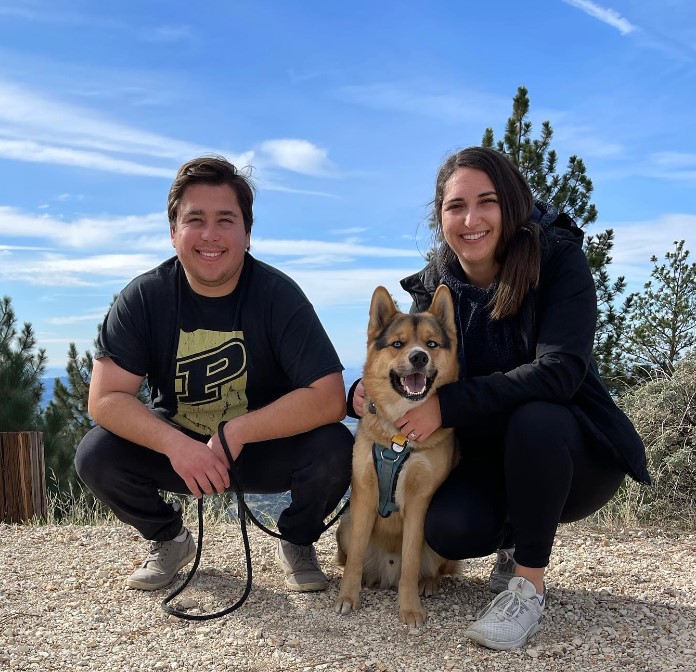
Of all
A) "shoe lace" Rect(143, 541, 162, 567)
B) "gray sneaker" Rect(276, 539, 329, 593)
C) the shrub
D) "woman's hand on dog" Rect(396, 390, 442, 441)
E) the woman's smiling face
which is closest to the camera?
"woman's hand on dog" Rect(396, 390, 442, 441)

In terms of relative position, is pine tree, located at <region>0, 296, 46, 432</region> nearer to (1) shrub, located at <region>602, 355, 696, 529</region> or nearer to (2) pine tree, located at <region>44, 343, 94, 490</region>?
(2) pine tree, located at <region>44, 343, 94, 490</region>

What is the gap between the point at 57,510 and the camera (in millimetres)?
7926

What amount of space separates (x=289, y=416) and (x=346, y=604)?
0.94 metres

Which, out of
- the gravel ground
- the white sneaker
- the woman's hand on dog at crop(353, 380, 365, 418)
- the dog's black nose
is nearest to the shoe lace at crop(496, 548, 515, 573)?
the gravel ground

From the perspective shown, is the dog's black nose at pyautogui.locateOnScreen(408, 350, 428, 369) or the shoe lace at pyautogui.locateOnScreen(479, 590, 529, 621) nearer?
the shoe lace at pyautogui.locateOnScreen(479, 590, 529, 621)

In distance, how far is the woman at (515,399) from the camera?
3.12 m

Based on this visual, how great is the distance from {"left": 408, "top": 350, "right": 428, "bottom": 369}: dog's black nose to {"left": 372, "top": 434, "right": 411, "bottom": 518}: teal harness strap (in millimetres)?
358

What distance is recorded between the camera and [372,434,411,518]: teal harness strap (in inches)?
133

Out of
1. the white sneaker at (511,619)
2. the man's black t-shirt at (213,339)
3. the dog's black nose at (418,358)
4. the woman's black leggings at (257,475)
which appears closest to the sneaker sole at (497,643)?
the white sneaker at (511,619)

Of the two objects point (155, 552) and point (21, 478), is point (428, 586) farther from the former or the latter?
point (21, 478)

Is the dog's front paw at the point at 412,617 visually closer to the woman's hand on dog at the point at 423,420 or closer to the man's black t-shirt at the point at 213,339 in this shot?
the woman's hand on dog at the point at 423,420

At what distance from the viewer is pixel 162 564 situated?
3.87 metres

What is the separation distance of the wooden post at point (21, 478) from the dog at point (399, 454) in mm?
4296

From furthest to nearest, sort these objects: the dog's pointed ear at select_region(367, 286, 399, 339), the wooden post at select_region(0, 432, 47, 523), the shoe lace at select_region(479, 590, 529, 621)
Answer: the wooden post at select_region(0, 432, 47, 523), the dog's pointed ear at select_region(367, 286, 399, 339), the shoe lace at select_region(479, 590, 529, 621)
